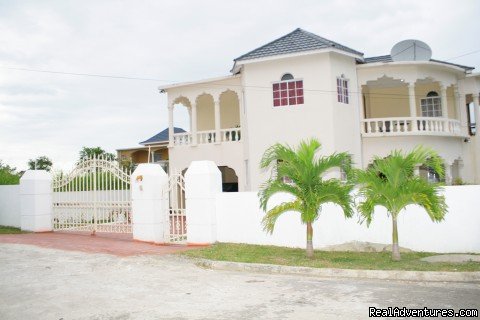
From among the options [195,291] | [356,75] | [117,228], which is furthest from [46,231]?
[356,75]

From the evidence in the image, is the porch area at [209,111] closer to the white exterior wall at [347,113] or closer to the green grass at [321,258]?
the white exterior wall at [347,113]

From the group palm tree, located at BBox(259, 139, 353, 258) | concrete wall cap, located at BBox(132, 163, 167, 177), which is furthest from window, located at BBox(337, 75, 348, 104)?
palm tree, located at BBox(259, 139, 353, 258)

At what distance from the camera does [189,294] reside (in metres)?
7.25

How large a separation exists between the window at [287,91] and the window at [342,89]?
1.59 metres

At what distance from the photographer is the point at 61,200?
53.9ft

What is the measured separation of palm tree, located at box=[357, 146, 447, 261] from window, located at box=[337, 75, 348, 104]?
30.5 feet

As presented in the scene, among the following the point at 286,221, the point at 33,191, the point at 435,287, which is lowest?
the point at 435,287

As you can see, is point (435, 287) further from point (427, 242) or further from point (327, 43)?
point (327, 43)

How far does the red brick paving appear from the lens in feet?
38.9

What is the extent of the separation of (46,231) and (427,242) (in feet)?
42.1

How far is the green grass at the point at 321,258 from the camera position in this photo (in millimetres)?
8891

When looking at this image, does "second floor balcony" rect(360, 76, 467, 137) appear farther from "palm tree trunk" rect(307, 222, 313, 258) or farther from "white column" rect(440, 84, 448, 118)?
"palm tree trunk" rect(307, 222, 313, 258)

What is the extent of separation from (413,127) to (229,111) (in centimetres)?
961

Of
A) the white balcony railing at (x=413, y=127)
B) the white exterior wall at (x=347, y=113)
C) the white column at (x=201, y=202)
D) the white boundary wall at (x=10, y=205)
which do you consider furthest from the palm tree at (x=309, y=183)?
the white boundary wall at (x=10, y=205)
